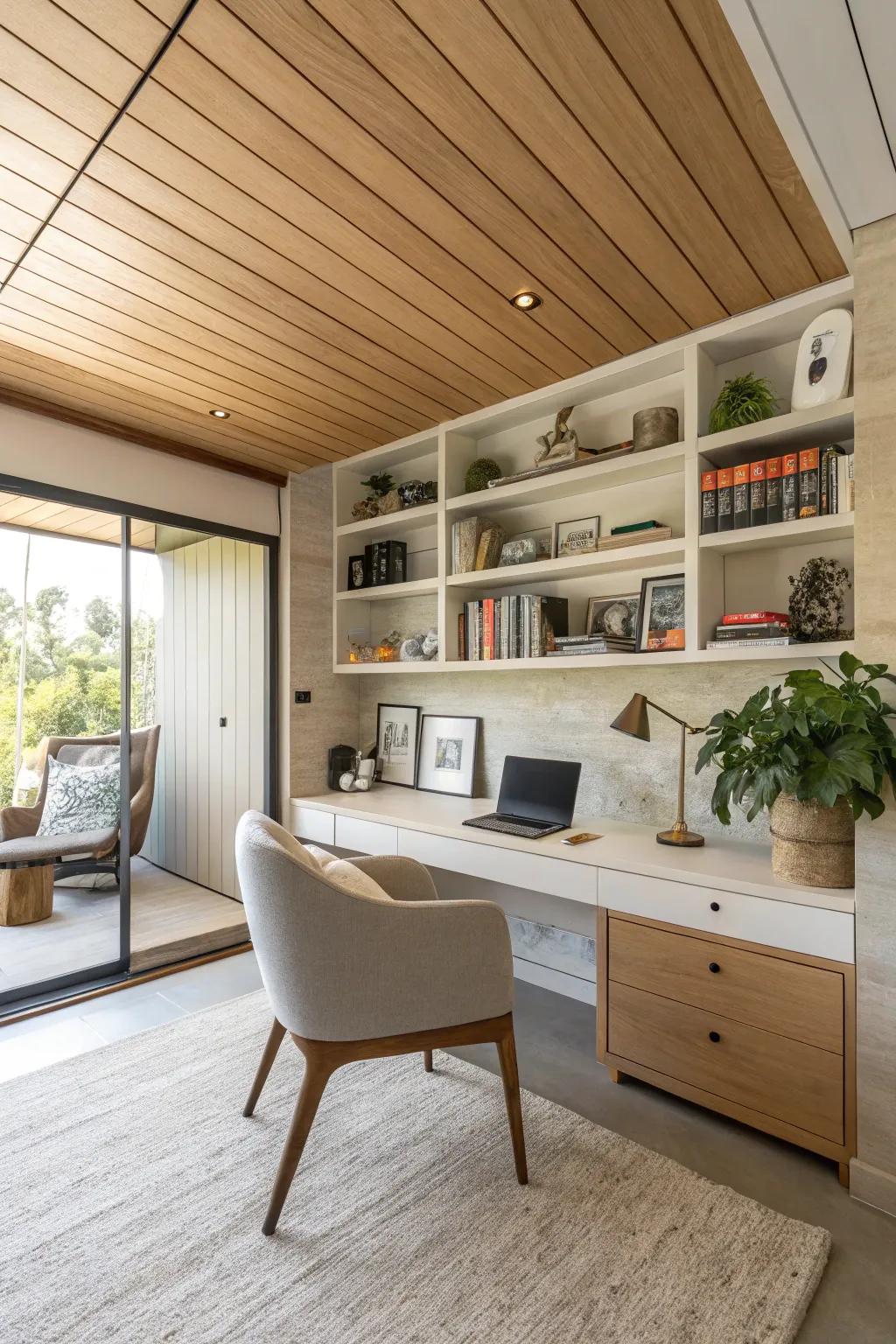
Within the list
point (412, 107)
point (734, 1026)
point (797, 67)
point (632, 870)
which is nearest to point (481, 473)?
point (412, 107)

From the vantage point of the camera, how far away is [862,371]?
1765 millimetres

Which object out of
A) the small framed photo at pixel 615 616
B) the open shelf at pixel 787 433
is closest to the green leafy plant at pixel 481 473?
the small framed photo at pixel 615 616

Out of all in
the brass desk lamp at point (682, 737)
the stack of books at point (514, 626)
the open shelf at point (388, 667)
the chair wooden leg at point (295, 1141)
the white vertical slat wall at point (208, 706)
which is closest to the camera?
the chair wooden leg at point (295, 1141)

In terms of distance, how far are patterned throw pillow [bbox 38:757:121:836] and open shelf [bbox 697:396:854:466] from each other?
2.77m

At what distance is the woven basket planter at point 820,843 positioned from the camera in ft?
6.08

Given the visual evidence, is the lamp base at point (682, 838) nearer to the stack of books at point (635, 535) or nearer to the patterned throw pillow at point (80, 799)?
the stack of books at point (635, 535)

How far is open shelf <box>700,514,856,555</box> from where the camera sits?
2.04m

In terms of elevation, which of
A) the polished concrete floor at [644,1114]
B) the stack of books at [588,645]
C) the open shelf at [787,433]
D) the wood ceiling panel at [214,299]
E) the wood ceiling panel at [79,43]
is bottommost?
the polished concrete floor at [644,1114]

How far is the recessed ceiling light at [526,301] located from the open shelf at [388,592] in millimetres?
1237

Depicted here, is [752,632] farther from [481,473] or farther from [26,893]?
[26,893]

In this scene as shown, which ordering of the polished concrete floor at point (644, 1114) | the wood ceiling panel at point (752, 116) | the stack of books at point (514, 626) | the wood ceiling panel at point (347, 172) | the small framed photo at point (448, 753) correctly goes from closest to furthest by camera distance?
the wood ceiling panel at point (752, 116) < the wood ceiling panel at point (347, 172) < the polished concrete floor at point (644, 1114) < the stack of books at point (514, 626) < the small framed photo at point (448, 753)

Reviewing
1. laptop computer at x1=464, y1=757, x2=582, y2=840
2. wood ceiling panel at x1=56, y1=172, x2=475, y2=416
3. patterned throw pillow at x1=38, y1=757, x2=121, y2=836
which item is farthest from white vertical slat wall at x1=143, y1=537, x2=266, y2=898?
wood ceiling panel at x1=56, y1=172, x2=475, y2=416

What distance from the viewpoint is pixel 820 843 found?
1.87m

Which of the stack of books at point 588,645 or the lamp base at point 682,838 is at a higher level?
the stack of books at point 588,645
